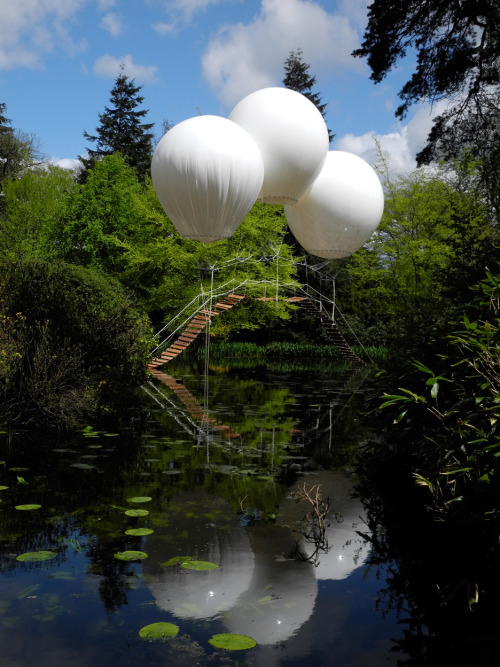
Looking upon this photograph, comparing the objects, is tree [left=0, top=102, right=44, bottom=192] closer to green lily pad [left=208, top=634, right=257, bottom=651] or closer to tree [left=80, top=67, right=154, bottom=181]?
tree [left=80, top=67, right=154, bottom=181]

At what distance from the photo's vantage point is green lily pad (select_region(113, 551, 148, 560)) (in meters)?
3.81

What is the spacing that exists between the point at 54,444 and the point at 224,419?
2941 mm

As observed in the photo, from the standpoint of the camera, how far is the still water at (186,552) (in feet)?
9.27

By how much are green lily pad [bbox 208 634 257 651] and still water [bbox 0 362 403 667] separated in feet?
0.10

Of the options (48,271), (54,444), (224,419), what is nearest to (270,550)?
(54,444)

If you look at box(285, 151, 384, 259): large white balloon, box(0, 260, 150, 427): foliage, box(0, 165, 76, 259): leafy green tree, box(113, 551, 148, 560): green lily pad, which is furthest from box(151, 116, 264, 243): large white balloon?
box(0, 165, 76, 259): leafy green tree

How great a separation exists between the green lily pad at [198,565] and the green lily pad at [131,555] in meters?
0.29

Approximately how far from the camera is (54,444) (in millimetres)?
7211

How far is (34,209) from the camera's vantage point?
102 feet

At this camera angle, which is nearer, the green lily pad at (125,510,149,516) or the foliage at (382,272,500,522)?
the foliage at (382,272,500,522)

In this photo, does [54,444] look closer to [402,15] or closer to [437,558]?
[437,558]

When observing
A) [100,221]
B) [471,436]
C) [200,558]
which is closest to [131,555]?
[200,558]

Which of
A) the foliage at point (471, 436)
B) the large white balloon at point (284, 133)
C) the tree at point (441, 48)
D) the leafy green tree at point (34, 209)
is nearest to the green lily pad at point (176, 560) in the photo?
the foliage at point (471, 436)

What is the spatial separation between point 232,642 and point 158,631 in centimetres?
36
